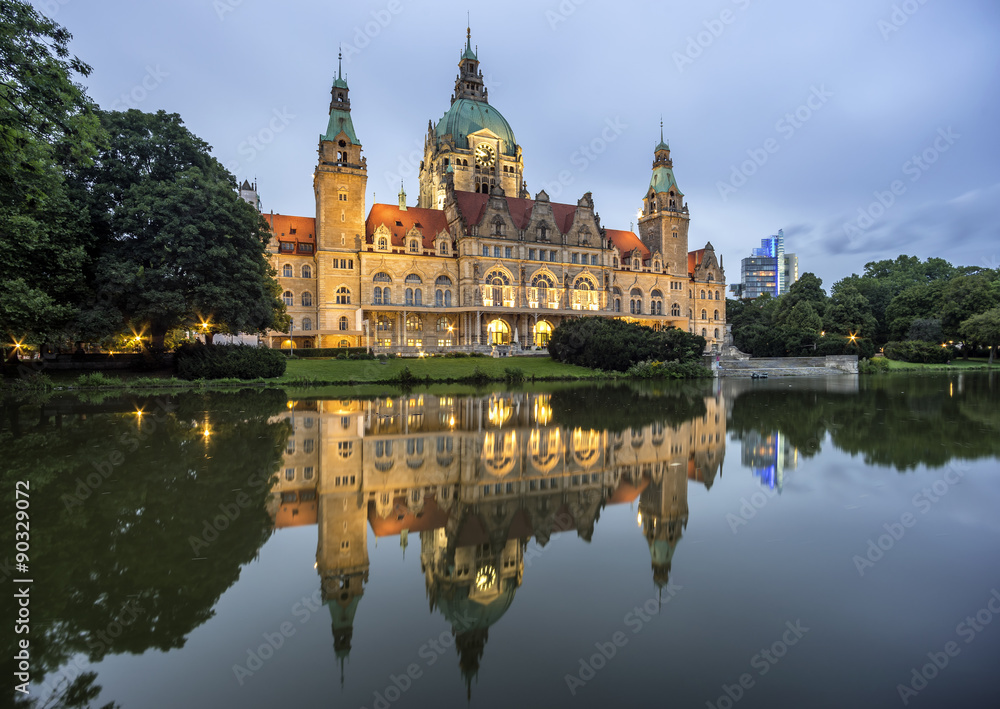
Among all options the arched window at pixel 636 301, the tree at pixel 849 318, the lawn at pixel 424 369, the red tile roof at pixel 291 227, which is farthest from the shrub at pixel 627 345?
the tree at pixel 849 318

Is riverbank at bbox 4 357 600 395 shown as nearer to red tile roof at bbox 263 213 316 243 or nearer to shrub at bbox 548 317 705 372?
shrub at bbox 548 317 705 372

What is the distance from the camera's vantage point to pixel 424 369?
117 ft

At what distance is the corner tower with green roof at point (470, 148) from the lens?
66.9 metres

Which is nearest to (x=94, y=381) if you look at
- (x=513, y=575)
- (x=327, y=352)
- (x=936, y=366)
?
(x=327, y=352)

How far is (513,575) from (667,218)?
6892 cm

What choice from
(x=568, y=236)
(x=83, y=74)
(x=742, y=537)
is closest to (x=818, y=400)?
(x=742, y=537)

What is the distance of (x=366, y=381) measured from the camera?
30859 mm

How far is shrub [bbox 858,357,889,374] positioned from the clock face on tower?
47.4 metres

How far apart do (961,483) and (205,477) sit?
10975 millimetres

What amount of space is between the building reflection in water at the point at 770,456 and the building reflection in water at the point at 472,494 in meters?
0.57

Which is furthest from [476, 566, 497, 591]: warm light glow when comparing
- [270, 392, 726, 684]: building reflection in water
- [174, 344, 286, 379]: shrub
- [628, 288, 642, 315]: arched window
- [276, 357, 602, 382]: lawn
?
[628, 288, 642, 315]: arched window

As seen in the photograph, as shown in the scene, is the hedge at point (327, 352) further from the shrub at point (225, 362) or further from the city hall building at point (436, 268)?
the shrub at point (225, 362)

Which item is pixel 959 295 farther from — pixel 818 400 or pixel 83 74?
pixel 83 74

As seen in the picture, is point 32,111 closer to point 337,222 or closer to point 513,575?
point 513,575
